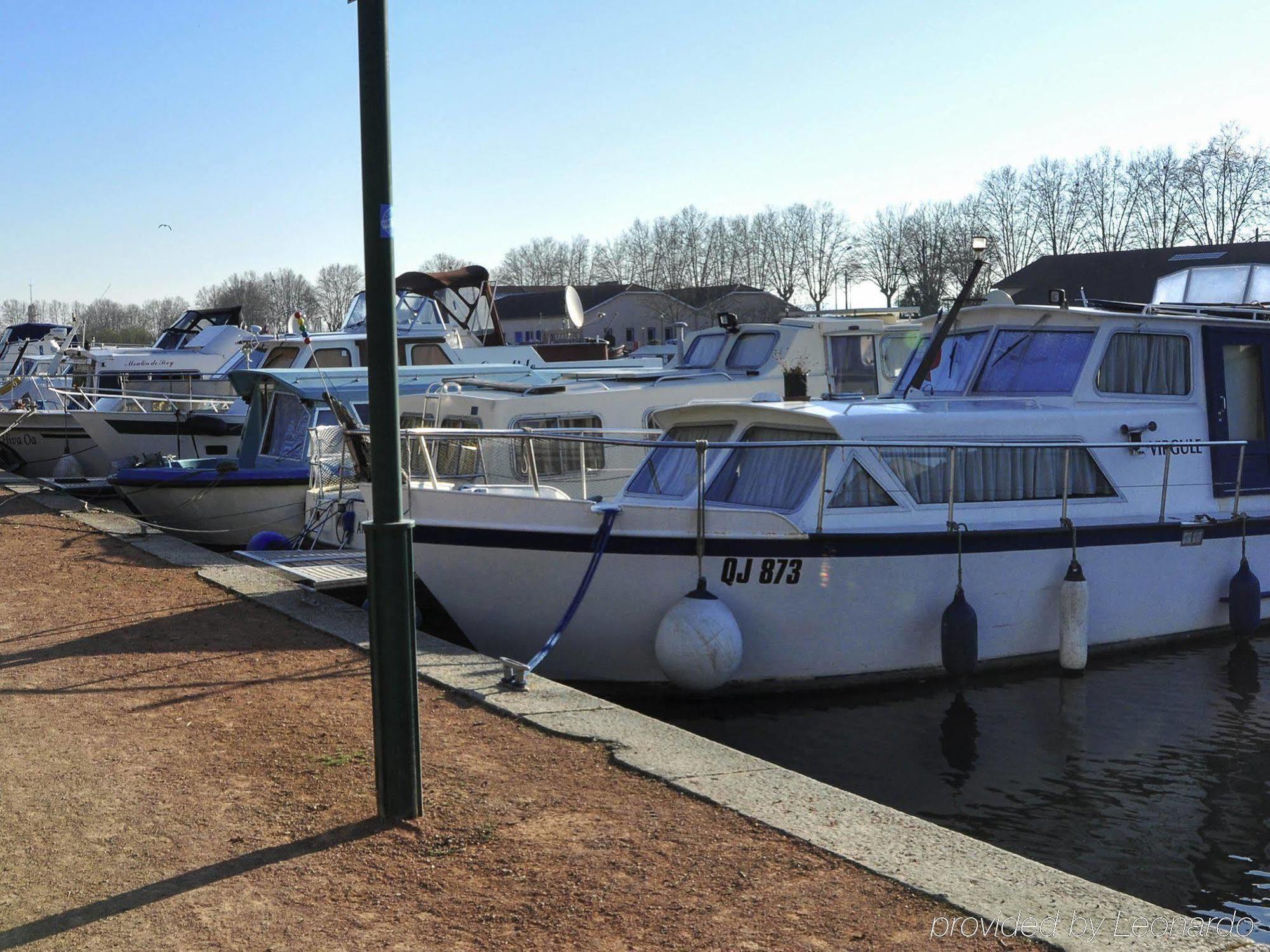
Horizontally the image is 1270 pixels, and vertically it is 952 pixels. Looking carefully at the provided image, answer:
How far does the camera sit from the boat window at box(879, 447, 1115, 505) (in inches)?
370

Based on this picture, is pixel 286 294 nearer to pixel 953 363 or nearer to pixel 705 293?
pixel 705 293

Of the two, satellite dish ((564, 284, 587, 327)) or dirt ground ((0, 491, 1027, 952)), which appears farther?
satellite dish ((564, 284, 587, 327))

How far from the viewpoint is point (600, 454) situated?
12984mm

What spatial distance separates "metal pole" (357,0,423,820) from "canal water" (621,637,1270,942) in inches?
135

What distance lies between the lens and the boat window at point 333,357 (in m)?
19.8

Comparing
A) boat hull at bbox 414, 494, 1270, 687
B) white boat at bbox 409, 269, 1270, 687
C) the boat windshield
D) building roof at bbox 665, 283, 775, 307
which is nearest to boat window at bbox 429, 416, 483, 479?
white boat at bbox 409, 269, 1270, 687

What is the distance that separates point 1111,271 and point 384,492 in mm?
71050

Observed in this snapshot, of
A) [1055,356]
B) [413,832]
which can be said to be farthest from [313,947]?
[1055,356]

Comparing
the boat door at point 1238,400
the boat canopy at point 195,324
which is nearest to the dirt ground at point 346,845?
the boat door at point 1238,400

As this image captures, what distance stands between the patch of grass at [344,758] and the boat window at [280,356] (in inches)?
604

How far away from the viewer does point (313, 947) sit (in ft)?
12.6

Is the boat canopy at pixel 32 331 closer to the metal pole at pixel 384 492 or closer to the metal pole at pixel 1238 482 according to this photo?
the metal pole at pixel 1238 482

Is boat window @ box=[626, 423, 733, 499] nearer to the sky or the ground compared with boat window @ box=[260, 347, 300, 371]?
nearer to the ground

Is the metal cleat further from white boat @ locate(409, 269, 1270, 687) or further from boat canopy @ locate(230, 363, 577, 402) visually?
boat canopy @ locate(230, 363, 577, 402)
